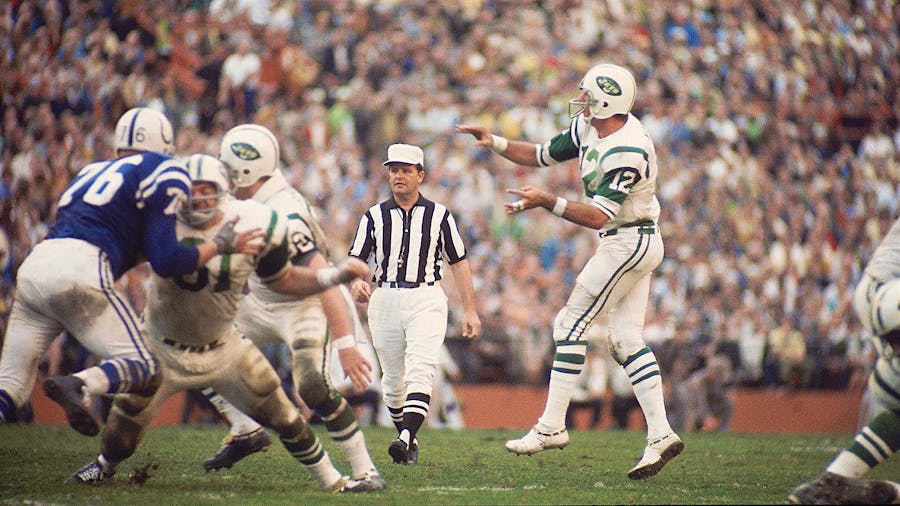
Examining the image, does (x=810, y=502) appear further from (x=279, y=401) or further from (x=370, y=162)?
(x=370, y=162)

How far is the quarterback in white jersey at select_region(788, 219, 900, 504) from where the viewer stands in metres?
5.63

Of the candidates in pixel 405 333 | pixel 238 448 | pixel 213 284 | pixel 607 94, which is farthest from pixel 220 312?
pixel 607 94

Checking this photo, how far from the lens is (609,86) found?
25.4 ft

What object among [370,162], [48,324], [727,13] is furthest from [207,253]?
[727,13]

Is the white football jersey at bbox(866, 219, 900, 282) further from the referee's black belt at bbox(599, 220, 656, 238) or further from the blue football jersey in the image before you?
the blue football jersey

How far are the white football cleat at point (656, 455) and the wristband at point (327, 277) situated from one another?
2384mm

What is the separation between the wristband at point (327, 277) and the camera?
6.06m

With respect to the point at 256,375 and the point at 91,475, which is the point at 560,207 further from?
the point at 91,475

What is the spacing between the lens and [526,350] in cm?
1384

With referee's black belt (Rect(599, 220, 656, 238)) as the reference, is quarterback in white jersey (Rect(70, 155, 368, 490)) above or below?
below

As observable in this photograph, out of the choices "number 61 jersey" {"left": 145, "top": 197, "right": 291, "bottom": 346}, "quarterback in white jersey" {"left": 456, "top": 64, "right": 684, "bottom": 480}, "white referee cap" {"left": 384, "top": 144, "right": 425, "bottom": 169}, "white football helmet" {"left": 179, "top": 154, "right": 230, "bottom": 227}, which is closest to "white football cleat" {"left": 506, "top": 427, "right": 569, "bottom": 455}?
"quarterback in white jersey" {"left": 456, "top": 64, "right": 684, "bottom": 480}

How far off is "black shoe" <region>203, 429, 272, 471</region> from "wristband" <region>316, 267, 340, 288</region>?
1.72 m

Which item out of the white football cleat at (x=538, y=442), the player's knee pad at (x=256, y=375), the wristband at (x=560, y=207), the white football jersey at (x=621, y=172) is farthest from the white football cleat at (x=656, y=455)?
the player's knee pad at (x=256, y=375)

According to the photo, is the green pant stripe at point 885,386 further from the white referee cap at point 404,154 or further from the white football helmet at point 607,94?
the white referee cap at point 404,154
